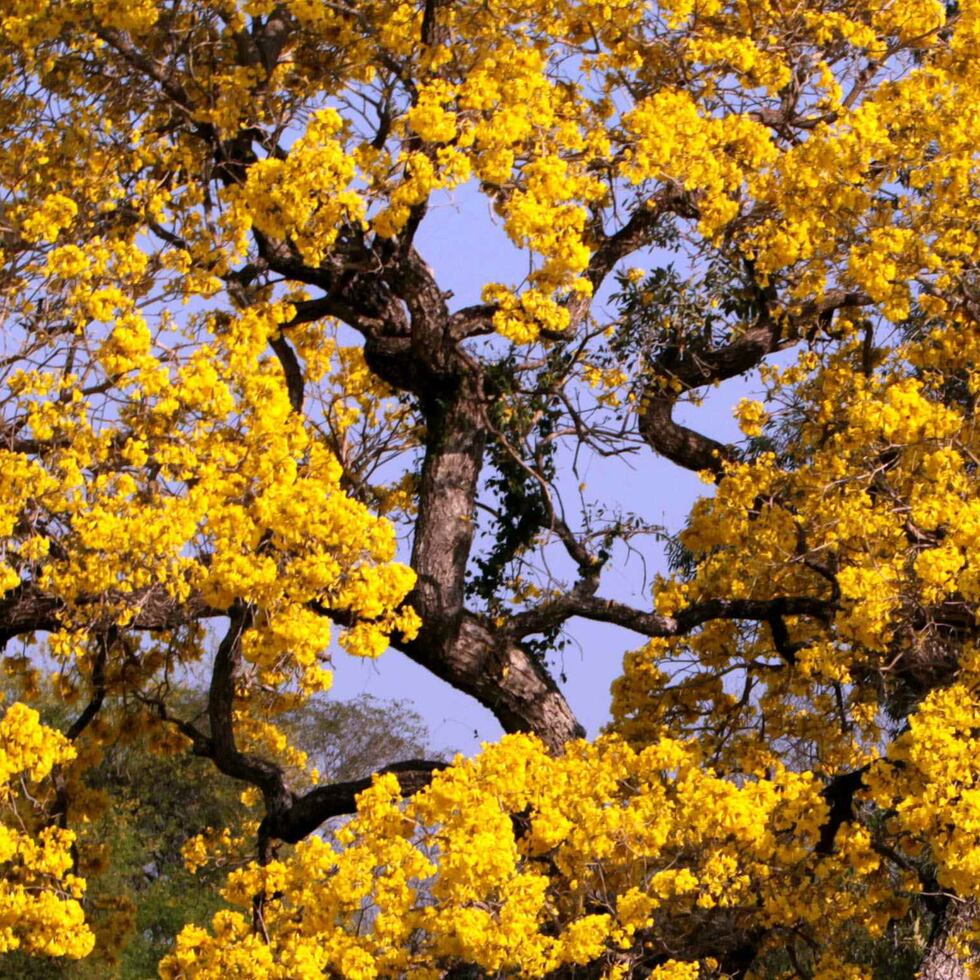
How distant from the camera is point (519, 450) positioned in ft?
31.6

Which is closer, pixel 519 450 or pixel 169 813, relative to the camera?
pixel 519 450

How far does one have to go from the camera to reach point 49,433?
23.4ft

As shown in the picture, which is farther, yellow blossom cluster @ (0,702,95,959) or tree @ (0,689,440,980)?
tree @ (0,689,440,980)

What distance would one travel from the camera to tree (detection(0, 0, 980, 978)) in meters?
7.21

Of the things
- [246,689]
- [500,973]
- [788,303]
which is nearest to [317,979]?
[500,973]

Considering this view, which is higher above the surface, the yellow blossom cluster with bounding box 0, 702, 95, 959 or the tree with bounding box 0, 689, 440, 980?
the tree with bounding box 0, 689, 440, 980

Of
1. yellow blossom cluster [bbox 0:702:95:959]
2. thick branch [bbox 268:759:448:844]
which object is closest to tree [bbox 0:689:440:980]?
thick branch [bbox 268:759:448:844]

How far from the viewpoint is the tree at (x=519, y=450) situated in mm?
7211

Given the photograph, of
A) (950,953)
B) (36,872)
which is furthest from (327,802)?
(950,953)

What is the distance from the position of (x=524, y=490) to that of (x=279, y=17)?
10.2 feet

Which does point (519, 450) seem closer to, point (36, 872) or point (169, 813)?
point (36, 872)

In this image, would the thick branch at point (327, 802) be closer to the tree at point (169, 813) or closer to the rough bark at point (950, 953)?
the rough bark at point (950, 953)

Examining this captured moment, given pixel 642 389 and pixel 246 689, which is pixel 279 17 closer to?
pixel 642 389

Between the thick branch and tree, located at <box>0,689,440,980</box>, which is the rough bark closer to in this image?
the thick branch
